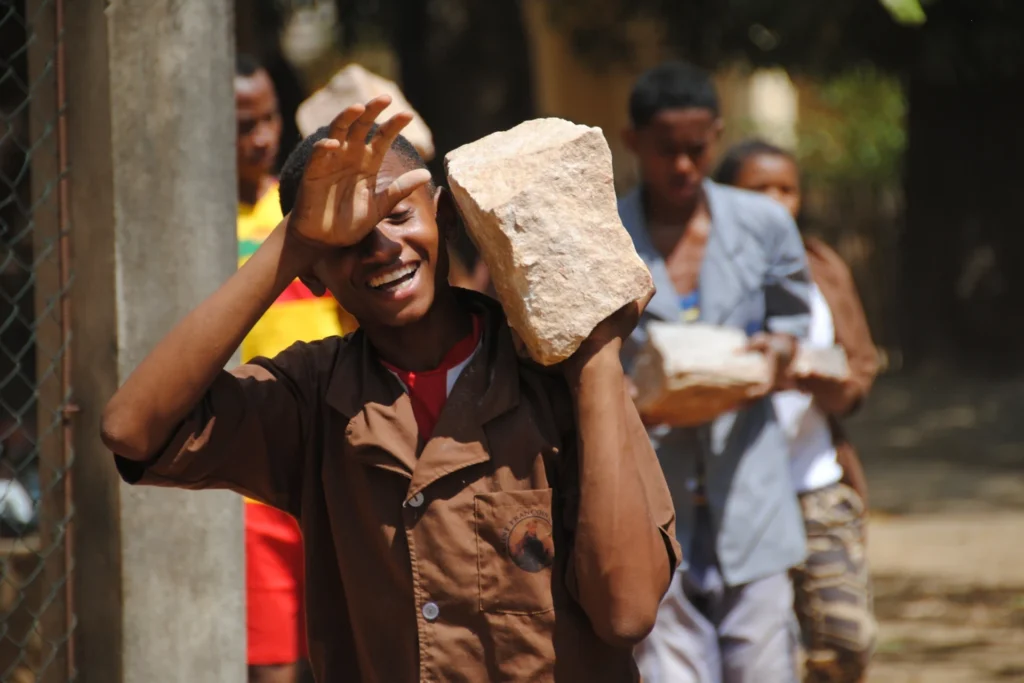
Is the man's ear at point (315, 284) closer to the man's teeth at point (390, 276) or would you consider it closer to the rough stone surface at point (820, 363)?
the man's teeth at point (390, 276)

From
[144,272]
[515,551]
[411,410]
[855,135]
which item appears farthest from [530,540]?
[855,135]

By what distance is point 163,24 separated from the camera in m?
2.97

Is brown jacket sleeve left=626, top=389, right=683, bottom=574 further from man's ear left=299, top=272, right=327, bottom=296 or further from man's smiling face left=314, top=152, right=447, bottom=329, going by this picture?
man's ear left=299, top=272, right=327, bottom=296

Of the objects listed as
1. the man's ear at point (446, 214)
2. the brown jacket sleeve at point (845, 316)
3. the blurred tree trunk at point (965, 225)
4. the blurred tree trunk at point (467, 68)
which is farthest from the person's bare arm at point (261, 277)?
the blurred tree trunk at point (965, 225)

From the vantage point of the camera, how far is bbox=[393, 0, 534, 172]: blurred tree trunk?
36.6 ft

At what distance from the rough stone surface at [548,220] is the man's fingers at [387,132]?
164 mm

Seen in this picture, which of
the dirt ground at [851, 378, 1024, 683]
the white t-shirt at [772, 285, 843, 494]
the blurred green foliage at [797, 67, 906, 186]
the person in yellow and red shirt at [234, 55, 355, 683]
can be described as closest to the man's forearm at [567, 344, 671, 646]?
the person in yellow and red shirt at [234, 55, 355, 683]

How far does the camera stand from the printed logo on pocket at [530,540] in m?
2.21

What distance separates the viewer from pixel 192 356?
7.13ft

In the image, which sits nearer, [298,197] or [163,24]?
[298,197]

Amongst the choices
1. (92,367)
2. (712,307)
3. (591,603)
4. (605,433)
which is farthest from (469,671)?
(712,307)

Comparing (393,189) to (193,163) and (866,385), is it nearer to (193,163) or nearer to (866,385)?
(193,163)

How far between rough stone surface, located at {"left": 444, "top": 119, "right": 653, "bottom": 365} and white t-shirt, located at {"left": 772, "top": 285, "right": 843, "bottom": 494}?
2.07 metres

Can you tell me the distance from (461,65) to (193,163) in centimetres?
857
